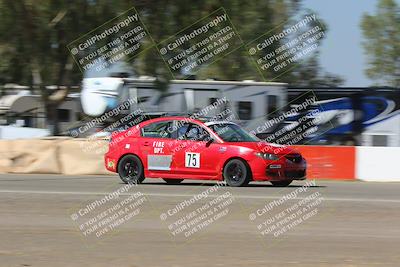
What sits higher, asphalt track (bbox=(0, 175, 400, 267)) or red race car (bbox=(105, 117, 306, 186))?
red race car (bbox=(105, 117, 306, 186))

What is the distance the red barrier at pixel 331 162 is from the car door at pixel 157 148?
4.38 m

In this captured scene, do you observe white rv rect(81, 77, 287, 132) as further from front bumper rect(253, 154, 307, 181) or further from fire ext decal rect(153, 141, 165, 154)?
front bumper rect(253, 154, 307, 181)

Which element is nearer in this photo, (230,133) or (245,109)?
(230,133)

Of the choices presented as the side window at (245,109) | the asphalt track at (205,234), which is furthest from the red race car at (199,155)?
the side window at (245,109)

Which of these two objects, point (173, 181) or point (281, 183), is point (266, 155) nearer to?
point (281, 183)

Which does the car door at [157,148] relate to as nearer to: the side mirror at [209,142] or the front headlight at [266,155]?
the side mirror at [209,142]

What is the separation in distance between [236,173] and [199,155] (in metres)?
0.89

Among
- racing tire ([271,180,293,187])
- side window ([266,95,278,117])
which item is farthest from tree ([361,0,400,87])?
racing tire ([271,180,293,187])

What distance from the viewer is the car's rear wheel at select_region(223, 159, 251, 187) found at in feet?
49.4

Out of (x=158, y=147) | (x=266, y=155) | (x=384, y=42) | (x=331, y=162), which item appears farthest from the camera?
(x=384, y=42)

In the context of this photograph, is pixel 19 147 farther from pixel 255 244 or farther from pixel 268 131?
pixel 255 244

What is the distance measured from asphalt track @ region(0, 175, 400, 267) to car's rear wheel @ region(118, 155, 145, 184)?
1.78 meters

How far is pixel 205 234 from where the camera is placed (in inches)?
352

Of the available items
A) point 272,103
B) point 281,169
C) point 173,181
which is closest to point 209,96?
point 272,103
